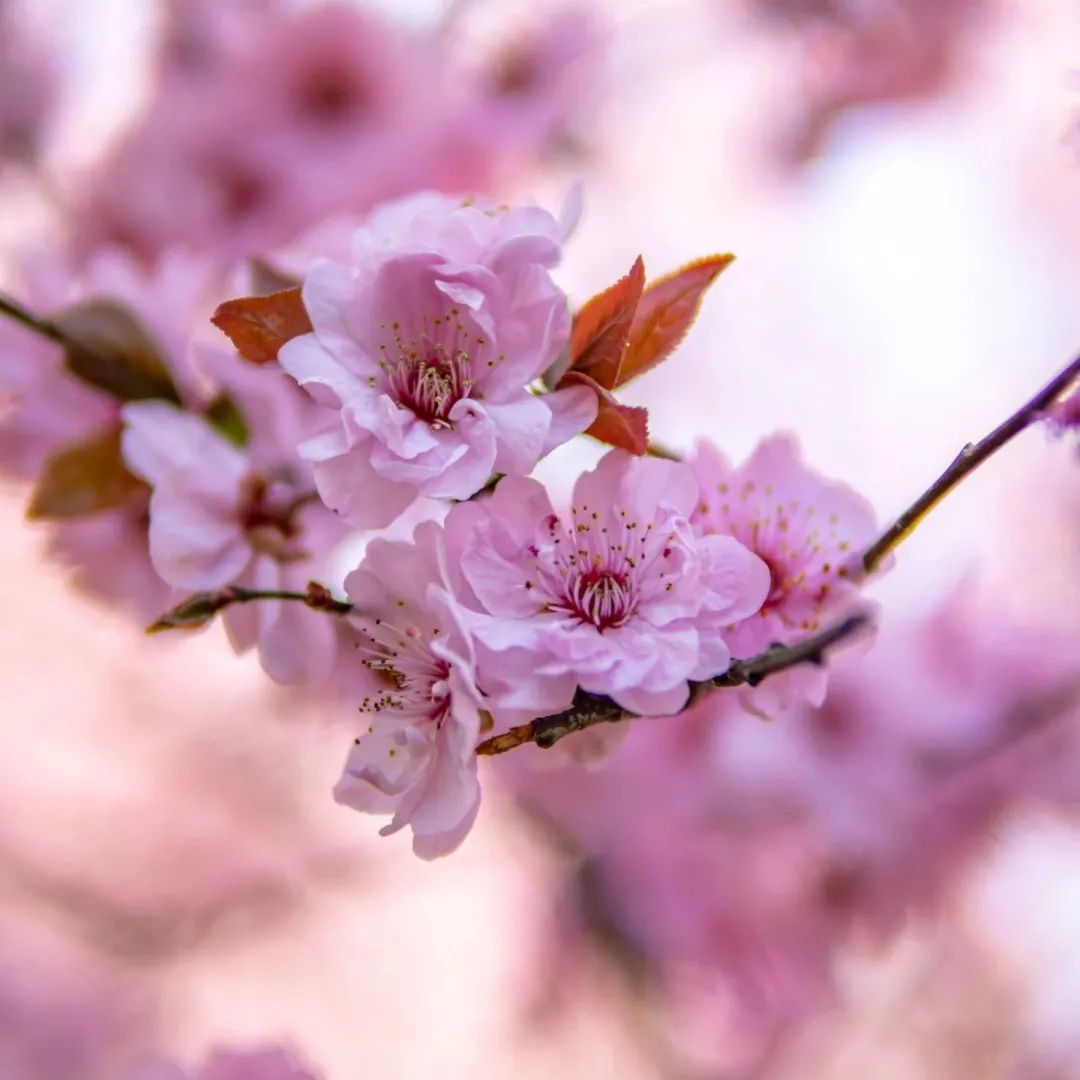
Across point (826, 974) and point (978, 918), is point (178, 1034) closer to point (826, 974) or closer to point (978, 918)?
point (826, 974)

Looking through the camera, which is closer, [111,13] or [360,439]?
[360,439]

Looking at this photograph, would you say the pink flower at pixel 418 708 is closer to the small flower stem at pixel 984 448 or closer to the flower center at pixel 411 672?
the flower center at pixel 411 672

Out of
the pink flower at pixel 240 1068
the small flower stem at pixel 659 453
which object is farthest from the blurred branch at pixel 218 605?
the pink flower at pixel 240 1068

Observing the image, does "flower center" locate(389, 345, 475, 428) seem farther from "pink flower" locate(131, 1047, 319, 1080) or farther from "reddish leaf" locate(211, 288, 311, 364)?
"pink flower" locate(131, 1047, 319, 1080)

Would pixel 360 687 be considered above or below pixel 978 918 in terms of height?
above

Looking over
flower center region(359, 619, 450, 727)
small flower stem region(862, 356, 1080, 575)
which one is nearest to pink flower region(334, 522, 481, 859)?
flower center region(359, 619, 450, 727)

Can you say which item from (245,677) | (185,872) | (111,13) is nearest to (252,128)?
(111,13)
